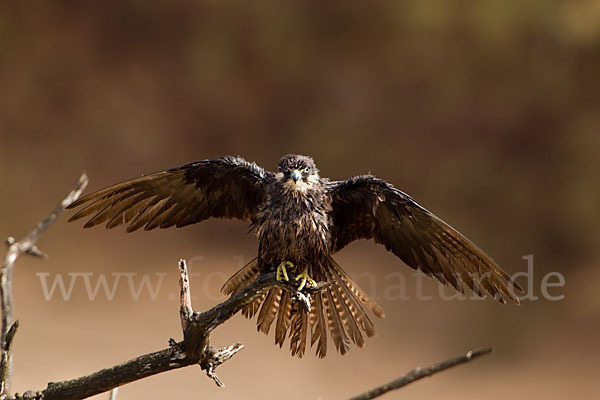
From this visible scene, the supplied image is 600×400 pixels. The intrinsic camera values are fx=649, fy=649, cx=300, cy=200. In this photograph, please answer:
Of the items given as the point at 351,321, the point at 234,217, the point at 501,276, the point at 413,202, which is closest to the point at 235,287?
the point at 234,217

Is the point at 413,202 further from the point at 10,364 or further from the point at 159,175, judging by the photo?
the point at 10,364

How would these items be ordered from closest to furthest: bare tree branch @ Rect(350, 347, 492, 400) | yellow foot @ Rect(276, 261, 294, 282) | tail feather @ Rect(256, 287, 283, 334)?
bare tree branch @ Rect(350, 347, 492, 400) < yellow foot @ Rect(276, 261, 294, 282) < tail feather @ Rect(256, 287, 283, 334)

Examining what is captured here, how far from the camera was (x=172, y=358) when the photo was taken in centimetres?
251

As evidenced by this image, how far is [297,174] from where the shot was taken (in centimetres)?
A: 282

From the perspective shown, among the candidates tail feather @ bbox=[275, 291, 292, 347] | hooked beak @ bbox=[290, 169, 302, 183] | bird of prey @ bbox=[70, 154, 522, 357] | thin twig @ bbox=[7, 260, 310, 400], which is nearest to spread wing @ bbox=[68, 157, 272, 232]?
bird of prey @ bbox=[70, 154, 522, 357]

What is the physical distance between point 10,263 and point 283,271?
1.18 m

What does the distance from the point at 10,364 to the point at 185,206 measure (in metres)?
1.15

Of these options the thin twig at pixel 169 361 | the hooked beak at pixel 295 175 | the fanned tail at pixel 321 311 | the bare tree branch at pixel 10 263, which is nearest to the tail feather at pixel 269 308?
the fanned tail at pixel 321 311

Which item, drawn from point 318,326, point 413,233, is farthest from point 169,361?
point 413,233

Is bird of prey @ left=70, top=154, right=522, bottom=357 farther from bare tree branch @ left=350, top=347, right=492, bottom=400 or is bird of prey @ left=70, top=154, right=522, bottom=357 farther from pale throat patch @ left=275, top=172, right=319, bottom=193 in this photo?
bare tree branch @ left=350, top=347, right=492, bottom=400

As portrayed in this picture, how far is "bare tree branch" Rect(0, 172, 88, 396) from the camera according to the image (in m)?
1.84

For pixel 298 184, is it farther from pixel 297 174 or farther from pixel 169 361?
pixel 169 361

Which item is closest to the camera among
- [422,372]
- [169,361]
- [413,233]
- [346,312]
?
[422,372]

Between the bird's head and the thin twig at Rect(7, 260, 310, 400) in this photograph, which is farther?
the bird's head
